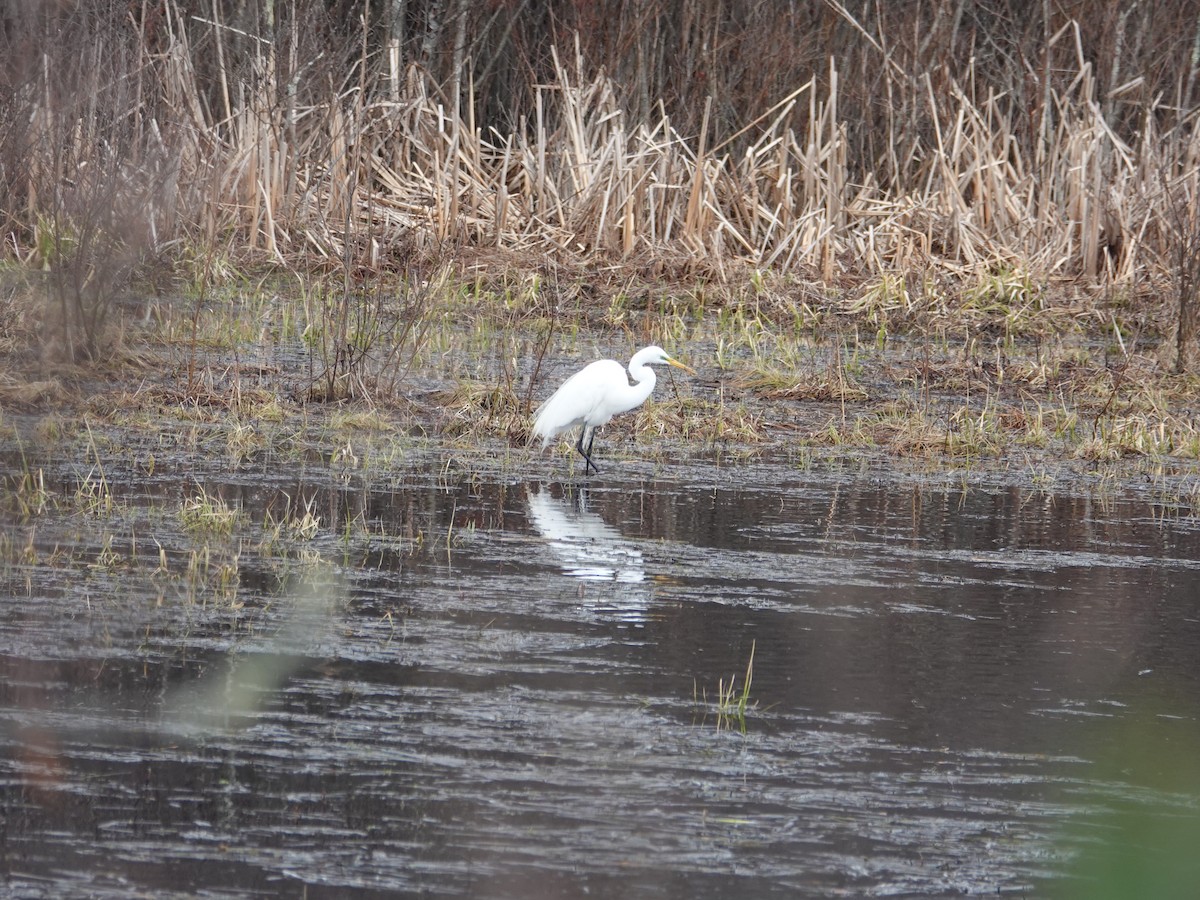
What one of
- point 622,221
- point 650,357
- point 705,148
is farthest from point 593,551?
point 705,148

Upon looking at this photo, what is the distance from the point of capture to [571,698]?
468 cm

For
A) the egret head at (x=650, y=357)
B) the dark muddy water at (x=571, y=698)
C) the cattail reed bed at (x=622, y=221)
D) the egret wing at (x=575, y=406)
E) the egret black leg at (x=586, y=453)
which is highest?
the cattail reed bed at (x=622, y=221)

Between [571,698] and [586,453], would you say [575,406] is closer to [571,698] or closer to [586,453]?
[586,453]

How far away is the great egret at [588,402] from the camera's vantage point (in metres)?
8.73

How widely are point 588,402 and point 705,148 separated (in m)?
6.82

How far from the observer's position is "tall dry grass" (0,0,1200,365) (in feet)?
45.9

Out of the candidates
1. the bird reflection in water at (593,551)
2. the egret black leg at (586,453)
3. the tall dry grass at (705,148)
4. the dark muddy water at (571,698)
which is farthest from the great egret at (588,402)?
the tall dry grass at (705,148)

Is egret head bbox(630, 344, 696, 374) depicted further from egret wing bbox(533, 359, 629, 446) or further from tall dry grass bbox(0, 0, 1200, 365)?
tall dry grass bbox(0, 0, 1200, 365)

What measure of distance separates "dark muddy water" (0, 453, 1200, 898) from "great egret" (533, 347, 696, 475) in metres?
1.21

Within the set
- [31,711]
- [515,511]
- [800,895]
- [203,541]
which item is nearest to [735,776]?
[800,895]

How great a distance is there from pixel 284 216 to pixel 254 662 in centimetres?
985

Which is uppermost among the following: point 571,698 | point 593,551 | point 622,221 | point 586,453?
point 622,221

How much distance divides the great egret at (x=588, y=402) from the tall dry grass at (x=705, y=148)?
345 centimetres

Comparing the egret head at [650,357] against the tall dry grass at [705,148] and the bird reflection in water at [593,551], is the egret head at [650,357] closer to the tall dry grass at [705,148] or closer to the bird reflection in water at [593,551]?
the bird reflection in water at [593,551]
